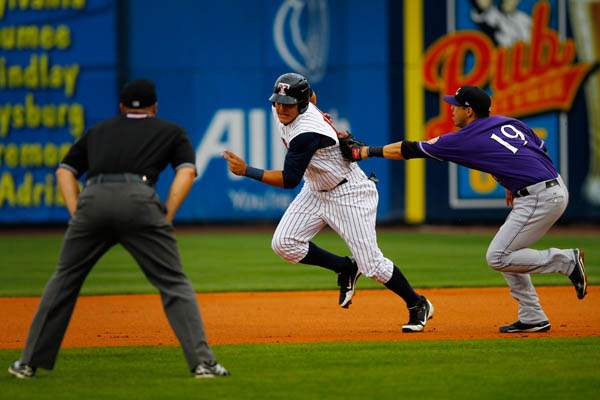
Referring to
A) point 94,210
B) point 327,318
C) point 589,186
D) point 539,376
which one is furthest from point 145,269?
point 589,186

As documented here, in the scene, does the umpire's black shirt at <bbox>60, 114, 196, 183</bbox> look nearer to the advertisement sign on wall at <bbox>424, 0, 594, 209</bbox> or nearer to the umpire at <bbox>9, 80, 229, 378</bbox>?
the umpire at <bbox>9, 80, 229, 378</bbox>

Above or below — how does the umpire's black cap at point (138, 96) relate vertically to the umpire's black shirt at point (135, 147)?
above

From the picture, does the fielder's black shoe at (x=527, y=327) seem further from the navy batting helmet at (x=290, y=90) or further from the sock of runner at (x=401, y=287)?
the navy batting helmet at (x=290, y=90)

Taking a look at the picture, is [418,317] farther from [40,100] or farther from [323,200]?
[40,100]

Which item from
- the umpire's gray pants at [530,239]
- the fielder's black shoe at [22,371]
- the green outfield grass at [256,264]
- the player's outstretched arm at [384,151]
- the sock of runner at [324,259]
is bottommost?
the green outfield grass at [256,264]

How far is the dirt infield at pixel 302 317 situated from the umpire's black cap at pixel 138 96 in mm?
2194

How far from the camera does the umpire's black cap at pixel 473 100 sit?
7.59 metres

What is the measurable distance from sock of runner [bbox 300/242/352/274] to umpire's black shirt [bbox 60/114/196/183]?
2407 mm

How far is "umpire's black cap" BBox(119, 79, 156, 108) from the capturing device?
19.6 feet

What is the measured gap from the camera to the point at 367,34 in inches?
791

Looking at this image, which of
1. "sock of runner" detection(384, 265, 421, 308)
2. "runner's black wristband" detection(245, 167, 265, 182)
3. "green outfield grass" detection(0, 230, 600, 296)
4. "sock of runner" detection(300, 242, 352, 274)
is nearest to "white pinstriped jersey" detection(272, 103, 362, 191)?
"runner's black wristband" detection(245, 167, 265, 182)

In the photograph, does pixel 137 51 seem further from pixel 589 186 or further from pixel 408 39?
pixel 589 186

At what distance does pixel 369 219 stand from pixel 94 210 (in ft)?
8.53

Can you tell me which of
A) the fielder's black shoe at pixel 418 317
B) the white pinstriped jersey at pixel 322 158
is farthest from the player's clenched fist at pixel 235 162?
the fielder's black shoe at pixel 418 317
